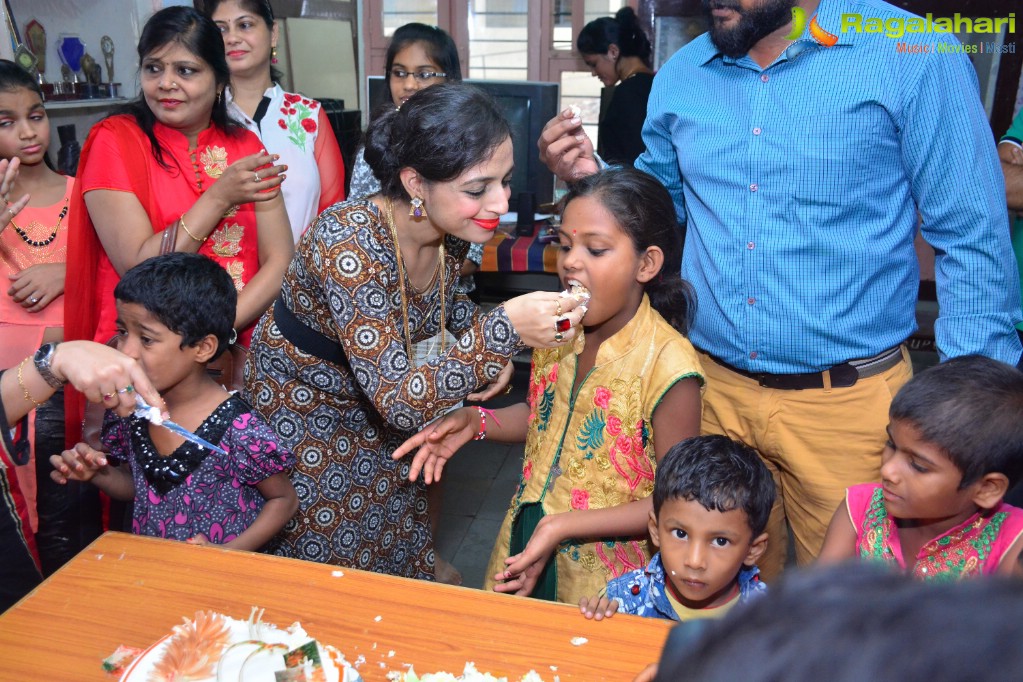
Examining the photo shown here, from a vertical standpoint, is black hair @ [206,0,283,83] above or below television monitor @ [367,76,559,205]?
above

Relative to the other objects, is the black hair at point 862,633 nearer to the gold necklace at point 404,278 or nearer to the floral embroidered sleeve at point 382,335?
the floral embroidered sleeve at point 382,335

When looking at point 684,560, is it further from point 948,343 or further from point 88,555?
point 88,555

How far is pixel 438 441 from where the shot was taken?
1736mm

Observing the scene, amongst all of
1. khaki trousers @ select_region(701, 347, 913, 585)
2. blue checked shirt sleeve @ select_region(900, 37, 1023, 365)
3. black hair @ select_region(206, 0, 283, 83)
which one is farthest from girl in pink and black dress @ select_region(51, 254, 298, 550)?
blue checked shirt sleeve @ select_region(900, 37, 1023, 365)

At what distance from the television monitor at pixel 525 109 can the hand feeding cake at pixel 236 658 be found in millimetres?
3292

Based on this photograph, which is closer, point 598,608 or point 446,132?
point 598,608

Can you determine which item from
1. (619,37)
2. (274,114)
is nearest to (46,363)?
(274,114)

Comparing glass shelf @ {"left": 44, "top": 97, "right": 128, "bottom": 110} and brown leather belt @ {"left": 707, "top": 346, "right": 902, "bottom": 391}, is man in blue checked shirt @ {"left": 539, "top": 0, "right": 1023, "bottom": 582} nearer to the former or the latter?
brown leather belt @ {"left": 707, "top": 346, "right": 902, "bottom": 391}

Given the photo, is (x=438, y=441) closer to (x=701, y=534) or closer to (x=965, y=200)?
(x=701, y=534)

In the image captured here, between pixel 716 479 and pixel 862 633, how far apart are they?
4.03 ft

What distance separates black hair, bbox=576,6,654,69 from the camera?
4.45 metres

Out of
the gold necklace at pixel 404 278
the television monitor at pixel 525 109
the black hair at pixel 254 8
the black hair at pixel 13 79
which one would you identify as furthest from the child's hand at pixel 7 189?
the television monitor at pixel 525 109

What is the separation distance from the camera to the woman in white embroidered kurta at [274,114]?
2672mm

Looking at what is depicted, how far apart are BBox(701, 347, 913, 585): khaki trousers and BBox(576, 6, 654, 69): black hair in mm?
3008
